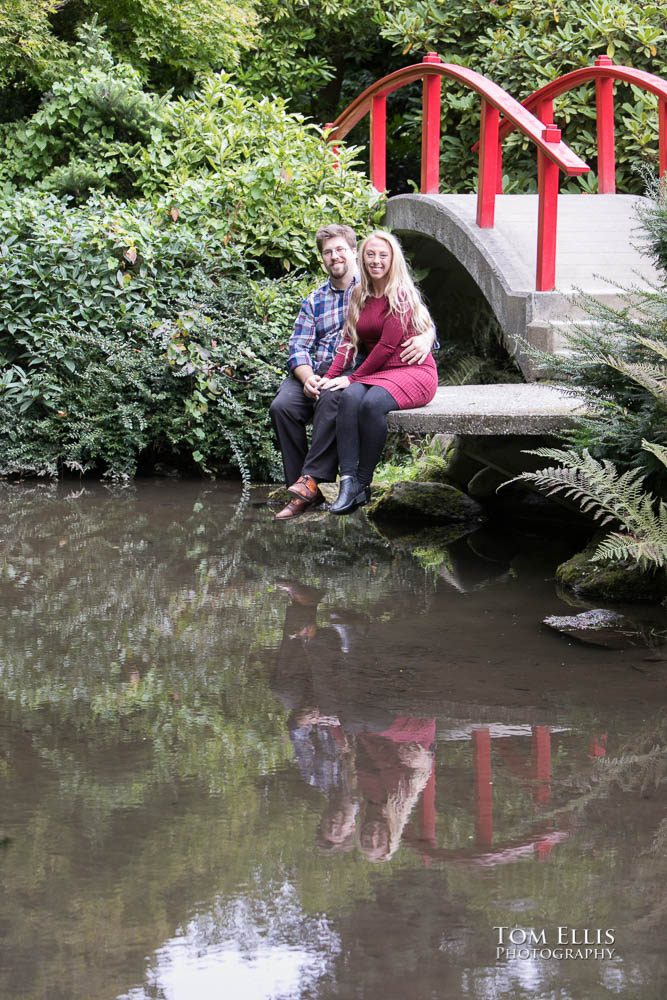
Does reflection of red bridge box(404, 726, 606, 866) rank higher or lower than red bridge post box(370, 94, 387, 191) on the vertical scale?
lower

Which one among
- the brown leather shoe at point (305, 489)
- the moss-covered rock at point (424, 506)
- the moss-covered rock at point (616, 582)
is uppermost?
the brown leather shoe at point (305, 489)

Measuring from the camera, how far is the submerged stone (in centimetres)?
449

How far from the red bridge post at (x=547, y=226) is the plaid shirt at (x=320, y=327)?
1635 mm

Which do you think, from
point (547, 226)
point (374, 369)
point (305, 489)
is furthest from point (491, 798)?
point (547, 226)

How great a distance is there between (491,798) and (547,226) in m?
5.31

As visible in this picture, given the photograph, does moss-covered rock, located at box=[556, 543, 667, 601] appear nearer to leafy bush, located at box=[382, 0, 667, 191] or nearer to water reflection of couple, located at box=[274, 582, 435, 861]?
water reflection of couple, located at box=[274, 582, 435, 861]

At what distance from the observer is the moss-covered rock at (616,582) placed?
5.12 m

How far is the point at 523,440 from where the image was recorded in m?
6.47

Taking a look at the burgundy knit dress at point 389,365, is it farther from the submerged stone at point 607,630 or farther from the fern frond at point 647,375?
the submerged stone at point 607,630

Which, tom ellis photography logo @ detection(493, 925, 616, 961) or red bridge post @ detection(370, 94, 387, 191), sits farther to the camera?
red bridge post @ detection(370, 94, 387, 191)

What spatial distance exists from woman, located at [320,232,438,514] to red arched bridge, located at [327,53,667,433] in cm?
79

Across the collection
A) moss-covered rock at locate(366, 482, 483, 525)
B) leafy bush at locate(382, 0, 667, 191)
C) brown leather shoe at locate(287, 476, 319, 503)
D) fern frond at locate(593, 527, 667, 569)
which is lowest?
moss-covered rock at locate(366, 482, 483, 525)

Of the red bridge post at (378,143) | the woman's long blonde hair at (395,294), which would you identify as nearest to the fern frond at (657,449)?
the woman's long blonde hair at (395,294)

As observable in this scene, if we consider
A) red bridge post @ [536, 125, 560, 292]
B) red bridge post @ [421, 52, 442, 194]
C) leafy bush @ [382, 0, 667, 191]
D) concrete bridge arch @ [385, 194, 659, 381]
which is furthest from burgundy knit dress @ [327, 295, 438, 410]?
leafy bush @ [382, 0, 667, 191]
